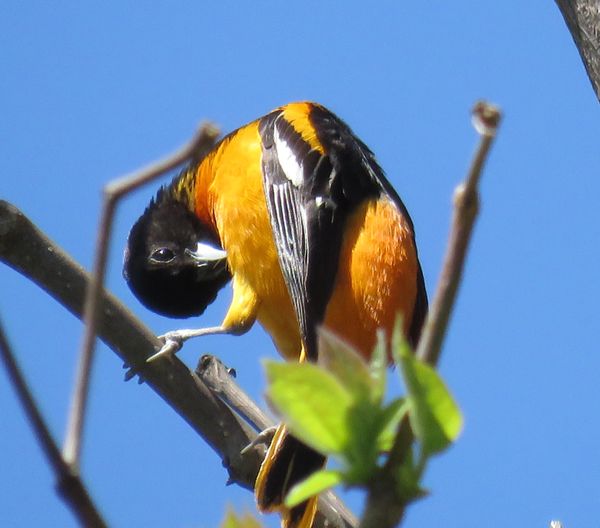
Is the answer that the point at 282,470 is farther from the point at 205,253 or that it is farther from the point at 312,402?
the point at 312,402

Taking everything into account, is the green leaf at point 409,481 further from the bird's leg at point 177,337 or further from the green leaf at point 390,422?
the bird's leg at point 177,337

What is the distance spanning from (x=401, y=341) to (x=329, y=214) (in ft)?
12.5

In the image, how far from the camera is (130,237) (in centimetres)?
595

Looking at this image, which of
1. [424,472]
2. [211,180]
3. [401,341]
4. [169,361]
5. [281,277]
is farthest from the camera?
[211,180]

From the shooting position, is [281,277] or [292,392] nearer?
[292,392]

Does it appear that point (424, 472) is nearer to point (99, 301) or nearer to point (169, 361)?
point (99, 301)

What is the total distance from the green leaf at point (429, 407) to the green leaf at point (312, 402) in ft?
0.16

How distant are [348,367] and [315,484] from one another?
0.46ft

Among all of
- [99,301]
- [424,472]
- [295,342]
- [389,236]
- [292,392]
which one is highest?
[99,301]

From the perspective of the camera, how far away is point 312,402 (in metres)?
0.77

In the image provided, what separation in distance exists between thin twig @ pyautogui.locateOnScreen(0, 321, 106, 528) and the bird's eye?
5069 mm

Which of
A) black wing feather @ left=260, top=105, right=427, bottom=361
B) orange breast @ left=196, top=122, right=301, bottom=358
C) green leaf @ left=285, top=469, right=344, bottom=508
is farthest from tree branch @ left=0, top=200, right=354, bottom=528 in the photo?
green leaf @ left=285, top=469, right=344, bottom=508

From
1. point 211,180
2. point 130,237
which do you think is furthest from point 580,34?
point 130,237

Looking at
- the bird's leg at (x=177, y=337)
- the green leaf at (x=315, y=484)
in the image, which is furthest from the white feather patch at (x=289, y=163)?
the green leaf at (x=315, y=484)
